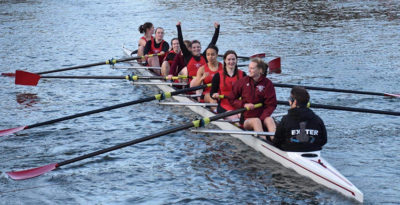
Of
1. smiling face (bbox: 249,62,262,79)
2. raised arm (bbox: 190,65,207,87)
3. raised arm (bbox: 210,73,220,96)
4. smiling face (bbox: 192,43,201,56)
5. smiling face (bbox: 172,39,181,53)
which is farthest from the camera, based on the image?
smiling face (bbox: 172,39,181,53)

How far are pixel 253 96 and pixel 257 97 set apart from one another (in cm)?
8

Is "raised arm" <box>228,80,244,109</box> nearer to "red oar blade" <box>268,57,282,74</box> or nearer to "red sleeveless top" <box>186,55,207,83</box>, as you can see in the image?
"red sleeveless top" <box>186,55,207,83</box>

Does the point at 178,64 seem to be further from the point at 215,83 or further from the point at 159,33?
the point at 215,83

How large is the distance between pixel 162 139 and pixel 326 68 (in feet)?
32.3

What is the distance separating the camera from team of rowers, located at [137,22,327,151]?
9742 millimetres

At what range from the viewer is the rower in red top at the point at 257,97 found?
11.3 m

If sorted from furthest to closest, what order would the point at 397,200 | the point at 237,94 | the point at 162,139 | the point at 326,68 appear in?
the point at 326,68, the point at 162,139, the point at 237,94, the point at 397,200

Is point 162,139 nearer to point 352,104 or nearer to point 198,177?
point 198,177

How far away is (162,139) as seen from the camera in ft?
45.0

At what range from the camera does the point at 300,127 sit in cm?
977

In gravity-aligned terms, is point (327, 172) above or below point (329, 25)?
below

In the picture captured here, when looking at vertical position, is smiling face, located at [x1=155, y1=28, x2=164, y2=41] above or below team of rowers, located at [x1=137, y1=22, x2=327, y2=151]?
above

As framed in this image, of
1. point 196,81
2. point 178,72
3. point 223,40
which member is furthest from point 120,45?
point 196,81

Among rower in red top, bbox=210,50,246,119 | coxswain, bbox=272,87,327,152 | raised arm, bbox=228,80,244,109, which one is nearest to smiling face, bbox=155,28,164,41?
rower in red top, bbox=210,50,246,119
